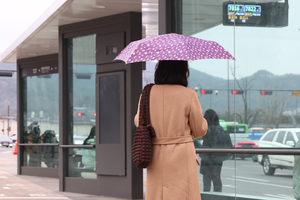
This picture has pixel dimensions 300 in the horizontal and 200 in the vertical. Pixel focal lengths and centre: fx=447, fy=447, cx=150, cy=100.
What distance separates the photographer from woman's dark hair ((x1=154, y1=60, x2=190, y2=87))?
3473 millimetres

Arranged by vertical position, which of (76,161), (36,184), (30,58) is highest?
(30,58)

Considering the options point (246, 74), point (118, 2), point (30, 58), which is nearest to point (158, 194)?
point (246, 74)

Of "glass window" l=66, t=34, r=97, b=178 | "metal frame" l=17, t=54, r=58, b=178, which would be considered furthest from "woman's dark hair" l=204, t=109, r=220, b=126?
"metal frame" l=17, t=54, r=58, b=178

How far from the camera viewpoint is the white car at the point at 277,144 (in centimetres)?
491

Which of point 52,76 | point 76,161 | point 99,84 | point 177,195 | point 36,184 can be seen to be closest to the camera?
point 177,195

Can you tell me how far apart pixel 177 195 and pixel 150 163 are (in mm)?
Answer: 316

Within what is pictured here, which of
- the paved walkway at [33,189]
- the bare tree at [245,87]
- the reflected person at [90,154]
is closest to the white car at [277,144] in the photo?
the bare tree at [245,87]

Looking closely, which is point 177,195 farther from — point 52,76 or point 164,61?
point 52,76

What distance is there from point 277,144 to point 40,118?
32.9ft

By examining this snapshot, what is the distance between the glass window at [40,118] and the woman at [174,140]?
10136mm

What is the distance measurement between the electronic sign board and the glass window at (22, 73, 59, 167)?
853 centimetres

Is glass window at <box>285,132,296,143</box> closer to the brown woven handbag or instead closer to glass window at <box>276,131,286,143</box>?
glass window at <box>276,131,286,143</box>

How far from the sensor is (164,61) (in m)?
3.54

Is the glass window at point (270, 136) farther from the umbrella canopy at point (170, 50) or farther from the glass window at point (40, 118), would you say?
the glass window at point (40, 118)
